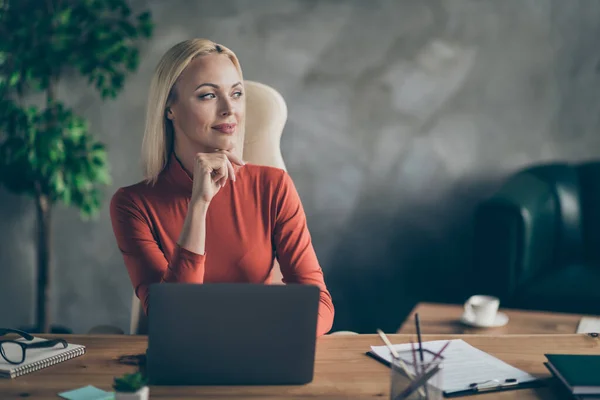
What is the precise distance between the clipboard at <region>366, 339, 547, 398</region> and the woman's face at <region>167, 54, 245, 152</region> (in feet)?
2.21

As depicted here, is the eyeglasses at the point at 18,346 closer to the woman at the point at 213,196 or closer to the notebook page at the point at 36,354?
the notebook page at the point at 36,354

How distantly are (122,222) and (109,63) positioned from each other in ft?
4.61

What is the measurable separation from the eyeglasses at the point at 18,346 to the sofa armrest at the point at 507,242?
5.84 feet

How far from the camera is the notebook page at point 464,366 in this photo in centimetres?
→ 98

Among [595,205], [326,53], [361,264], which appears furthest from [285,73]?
[595,205]

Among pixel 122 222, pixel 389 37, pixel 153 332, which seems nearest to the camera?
pixel 153 332

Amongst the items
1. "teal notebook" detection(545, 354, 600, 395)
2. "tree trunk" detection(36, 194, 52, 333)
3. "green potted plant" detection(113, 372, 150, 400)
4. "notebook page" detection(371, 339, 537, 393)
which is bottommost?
"tree trunk" detection(36, 194, 52, 333)

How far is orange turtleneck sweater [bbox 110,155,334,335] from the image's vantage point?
1.54 meters

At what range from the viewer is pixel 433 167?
3074mm

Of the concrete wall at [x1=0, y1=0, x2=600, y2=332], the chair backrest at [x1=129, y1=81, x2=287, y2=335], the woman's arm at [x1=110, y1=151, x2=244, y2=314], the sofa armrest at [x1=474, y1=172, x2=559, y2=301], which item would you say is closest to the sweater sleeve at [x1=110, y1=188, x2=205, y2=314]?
the woman's arm at [x1=110, y1=151, x2=244, y2=314]

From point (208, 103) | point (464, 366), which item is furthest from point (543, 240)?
point (464, 366)

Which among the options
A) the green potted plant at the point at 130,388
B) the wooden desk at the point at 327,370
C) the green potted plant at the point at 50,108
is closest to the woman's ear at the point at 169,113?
the wooden desk at the point at 327,370

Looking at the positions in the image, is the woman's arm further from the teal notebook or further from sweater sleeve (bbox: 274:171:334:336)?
the teal notebook

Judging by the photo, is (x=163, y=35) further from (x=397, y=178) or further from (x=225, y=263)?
(x=225, y=263)
